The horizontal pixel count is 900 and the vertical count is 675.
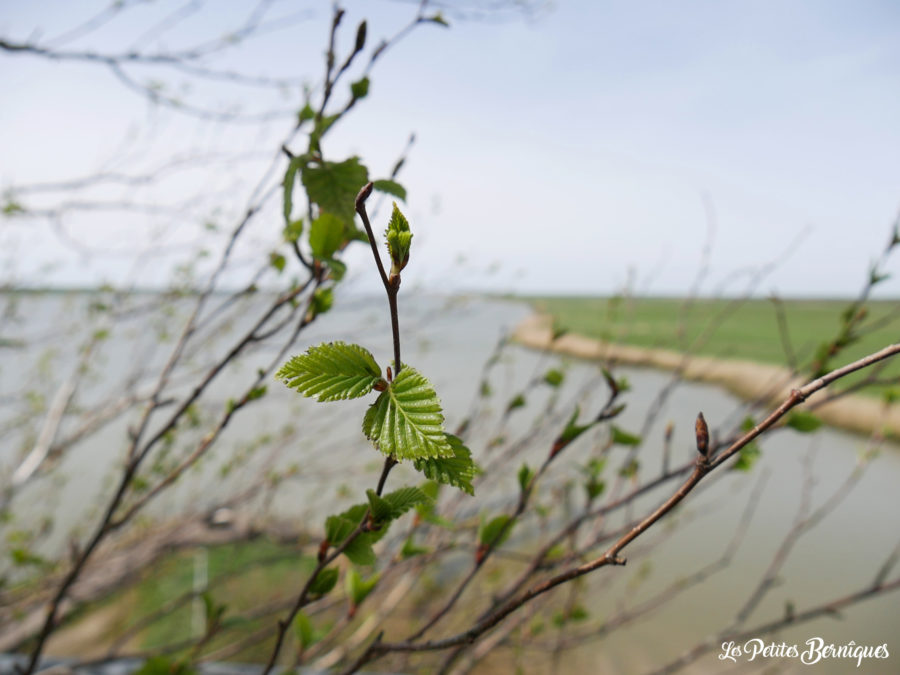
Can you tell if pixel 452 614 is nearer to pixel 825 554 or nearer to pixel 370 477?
pixel 370 477

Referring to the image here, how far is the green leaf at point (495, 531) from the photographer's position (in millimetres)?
611

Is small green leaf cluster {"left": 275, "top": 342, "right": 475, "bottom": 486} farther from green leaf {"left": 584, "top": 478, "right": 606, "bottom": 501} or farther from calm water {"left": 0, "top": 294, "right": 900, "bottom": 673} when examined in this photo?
calm water {"left": 0, "top": 294, "right": 900, "bottom": 673}

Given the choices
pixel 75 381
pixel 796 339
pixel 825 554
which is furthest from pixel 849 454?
pixel 796 339

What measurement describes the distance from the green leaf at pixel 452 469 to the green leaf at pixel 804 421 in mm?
753

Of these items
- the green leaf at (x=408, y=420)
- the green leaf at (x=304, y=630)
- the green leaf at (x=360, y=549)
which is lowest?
the green leaf at (x=304, y=630)

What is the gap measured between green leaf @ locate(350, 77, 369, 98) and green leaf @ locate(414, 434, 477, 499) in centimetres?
47

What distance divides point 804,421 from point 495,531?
0.59m

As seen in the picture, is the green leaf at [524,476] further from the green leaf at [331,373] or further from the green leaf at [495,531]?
the green leaf at [331,373]

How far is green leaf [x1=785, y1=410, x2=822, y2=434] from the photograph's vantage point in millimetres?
835

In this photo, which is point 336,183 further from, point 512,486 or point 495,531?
point 512,486

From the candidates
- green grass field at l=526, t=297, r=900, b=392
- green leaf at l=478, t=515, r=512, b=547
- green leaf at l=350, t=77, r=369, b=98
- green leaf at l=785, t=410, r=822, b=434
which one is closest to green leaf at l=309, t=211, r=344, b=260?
green leaf at l=350, t=77, r=369, b=98

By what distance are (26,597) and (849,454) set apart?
8.34 m

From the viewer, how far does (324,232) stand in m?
0.56

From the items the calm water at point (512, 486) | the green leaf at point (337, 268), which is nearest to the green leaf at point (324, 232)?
the green leaf at point (337, 268)
